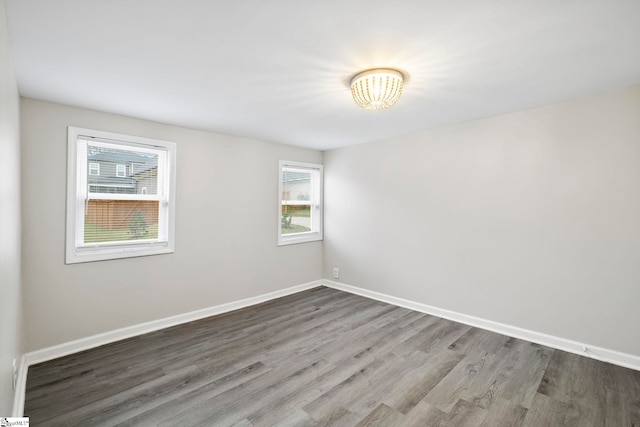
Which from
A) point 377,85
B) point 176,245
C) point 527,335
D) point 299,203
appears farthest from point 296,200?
point 527,335

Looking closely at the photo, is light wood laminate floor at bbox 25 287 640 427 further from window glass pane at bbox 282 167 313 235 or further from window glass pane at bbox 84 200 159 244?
window glass pane at bbox 282 167 313 235

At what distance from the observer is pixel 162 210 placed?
3.38 m

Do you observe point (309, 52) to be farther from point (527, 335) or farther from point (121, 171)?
point (527, 335)

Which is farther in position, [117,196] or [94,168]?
[117,196]

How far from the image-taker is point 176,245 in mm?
3430

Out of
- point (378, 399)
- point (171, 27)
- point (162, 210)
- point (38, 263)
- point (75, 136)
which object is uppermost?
point (171, 27)

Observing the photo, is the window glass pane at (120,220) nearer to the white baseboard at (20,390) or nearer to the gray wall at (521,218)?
the white baseboard at (20,390)

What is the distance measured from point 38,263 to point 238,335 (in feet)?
6.37

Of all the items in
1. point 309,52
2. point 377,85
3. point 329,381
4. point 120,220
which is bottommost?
point 329,381

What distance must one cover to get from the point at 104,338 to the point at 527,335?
4326mm

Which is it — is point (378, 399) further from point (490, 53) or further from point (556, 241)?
point (490, 53)

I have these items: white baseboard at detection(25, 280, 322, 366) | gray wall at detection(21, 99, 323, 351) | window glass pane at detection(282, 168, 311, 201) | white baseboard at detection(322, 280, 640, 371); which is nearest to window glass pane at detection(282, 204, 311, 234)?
window glass pane at detection(282, 168, 311, 201)

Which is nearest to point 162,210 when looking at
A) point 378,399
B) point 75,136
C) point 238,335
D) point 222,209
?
point 222,209

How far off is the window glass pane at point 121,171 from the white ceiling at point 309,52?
0.45 metres
